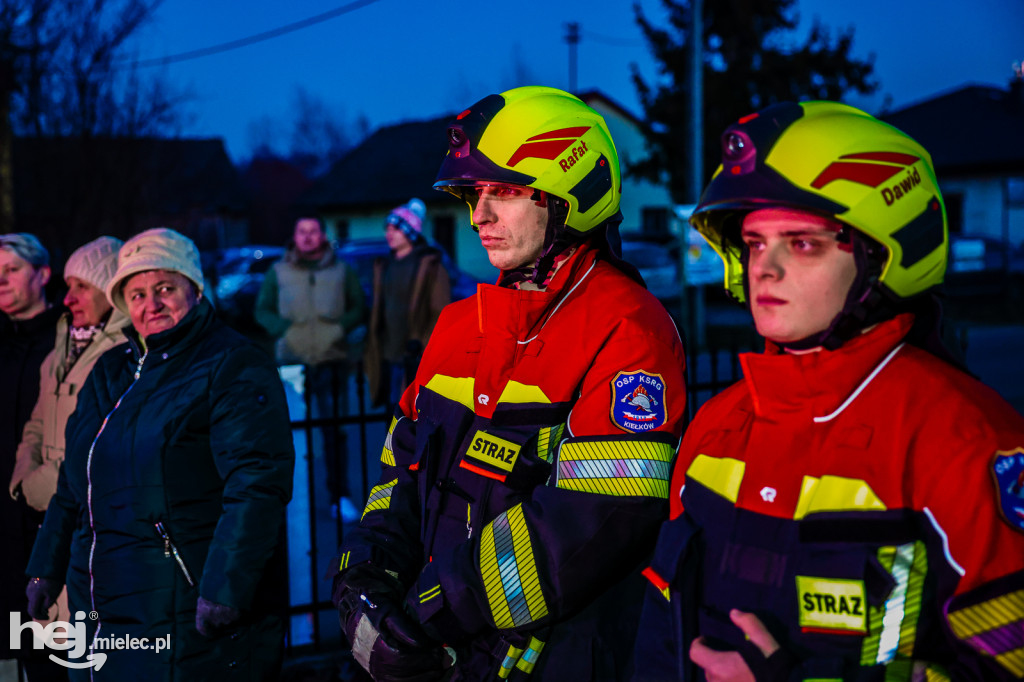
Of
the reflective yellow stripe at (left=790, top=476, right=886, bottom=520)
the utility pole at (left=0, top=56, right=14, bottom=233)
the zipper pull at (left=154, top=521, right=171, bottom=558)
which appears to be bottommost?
the zipper pull at (left=154, top=521, right=171, bottom=558)

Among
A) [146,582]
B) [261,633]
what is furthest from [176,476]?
[261,633]

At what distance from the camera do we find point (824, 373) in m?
1.72

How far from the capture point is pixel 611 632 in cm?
226

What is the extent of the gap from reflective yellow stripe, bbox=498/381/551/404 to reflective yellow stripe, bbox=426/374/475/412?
134 millimetres

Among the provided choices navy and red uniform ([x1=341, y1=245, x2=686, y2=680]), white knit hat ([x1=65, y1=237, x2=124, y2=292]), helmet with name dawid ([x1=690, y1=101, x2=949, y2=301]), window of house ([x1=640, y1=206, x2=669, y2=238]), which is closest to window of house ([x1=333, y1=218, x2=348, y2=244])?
window of house ([x1=640, y1=206, x2=669, y2=238])

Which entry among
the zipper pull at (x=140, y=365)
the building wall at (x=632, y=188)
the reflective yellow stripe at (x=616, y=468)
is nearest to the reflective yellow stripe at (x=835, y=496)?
the reflective yellow stripe at (x=616, y=468)

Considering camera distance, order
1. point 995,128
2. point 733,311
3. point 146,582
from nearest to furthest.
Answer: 1. point 146,582
2. point 733,311
3. point 995,128

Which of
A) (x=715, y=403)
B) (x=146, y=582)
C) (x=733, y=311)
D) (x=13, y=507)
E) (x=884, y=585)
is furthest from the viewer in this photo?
(x=733, y=311)

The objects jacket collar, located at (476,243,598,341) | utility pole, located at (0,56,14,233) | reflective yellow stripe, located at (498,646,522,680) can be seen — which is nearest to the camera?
reflective yellow stripe, located at (498,646,522,680)

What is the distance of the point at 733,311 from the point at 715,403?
23155 mm

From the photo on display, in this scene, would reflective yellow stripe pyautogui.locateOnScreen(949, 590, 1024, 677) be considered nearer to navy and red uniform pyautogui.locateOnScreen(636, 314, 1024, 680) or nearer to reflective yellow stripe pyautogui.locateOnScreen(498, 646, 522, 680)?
navy and red uniform pyautogui.locateOnScreen(636, 314, 1024, 680)

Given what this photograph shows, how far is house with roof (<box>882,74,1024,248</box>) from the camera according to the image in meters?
31.3

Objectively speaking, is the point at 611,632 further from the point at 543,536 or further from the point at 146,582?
the point at 146,582

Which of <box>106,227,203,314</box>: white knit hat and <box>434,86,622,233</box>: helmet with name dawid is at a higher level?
<box>434,86,622,233</box>: helmet with name dawid
